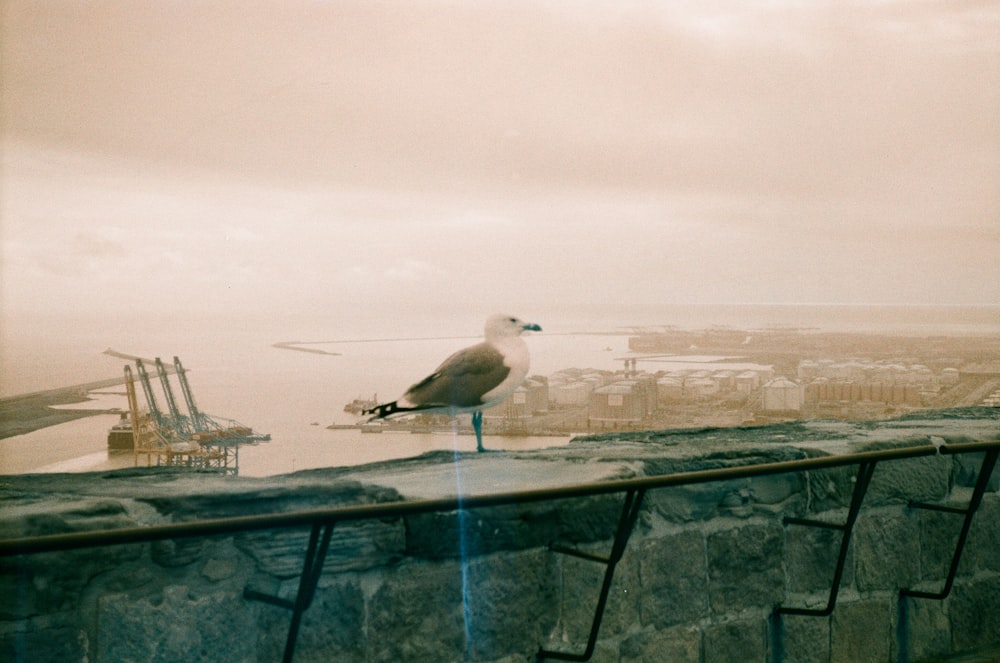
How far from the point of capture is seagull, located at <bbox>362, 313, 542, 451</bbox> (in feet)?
6.38

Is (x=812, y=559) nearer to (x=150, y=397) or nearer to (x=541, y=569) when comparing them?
(x=541, y=569)

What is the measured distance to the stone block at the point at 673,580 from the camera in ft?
6.40

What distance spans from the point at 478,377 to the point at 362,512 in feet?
1.93

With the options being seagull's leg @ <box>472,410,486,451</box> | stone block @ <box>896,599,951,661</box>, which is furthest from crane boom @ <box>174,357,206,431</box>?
stone block @ <box>896,599,951,661</box>

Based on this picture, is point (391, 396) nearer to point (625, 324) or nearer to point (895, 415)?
point (625, 324)

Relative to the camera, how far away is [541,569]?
71.8 inches

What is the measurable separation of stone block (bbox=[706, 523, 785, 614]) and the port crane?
0.96 m

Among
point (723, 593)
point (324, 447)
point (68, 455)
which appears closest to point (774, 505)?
point (723, 593)

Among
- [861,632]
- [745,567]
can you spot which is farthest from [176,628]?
[861,632]

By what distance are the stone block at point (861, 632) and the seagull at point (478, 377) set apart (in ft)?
3.04

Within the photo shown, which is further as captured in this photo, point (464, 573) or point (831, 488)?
point (831, 488)

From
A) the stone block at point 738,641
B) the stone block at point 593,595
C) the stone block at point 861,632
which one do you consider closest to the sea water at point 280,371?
the stone block at point 593,595

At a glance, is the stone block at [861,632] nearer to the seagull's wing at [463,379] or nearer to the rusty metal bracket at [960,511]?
the rusty metal bracket at [960,511]

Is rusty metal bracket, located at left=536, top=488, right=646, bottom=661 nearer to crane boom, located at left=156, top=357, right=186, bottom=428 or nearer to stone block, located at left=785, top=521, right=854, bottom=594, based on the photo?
stone block, located at left=785, top=521, right=854, bottom=594
